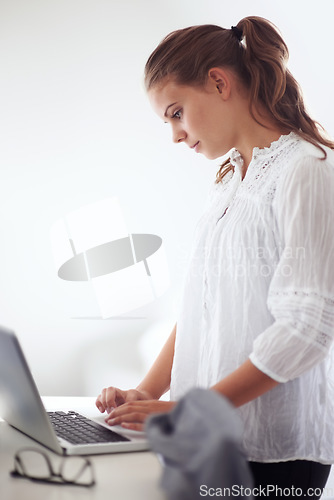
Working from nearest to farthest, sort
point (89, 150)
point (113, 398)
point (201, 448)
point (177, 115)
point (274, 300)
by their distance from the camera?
point (201, 448) → point (274, 300) → point (113, 398) → point (177, 115) → point (89, 150)

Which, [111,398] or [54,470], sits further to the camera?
[111,398]

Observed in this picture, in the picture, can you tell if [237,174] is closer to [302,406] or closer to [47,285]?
[302,406]

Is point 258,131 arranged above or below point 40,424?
above

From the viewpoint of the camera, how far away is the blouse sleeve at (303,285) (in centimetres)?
88

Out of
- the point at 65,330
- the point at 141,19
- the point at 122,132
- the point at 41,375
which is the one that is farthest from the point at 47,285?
the point at 141,19

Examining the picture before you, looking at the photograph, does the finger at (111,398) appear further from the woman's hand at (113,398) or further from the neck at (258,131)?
the neck at (258,131)

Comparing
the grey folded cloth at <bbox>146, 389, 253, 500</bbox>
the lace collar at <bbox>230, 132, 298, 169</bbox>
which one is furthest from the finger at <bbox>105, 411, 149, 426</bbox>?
the lace collar at <bbox>230, 132, 298, 169</bbox>

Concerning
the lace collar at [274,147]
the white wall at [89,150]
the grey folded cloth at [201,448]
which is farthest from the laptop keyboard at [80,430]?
the white wall at [89,150]

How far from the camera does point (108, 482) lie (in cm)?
71

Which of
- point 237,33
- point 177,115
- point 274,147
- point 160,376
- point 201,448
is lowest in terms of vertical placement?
point 160,376

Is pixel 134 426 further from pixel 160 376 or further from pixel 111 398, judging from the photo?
pixel 160 376

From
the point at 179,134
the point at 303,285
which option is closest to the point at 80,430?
the point at 303,285

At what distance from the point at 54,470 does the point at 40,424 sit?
0.32ft

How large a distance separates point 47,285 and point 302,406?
1233mm
